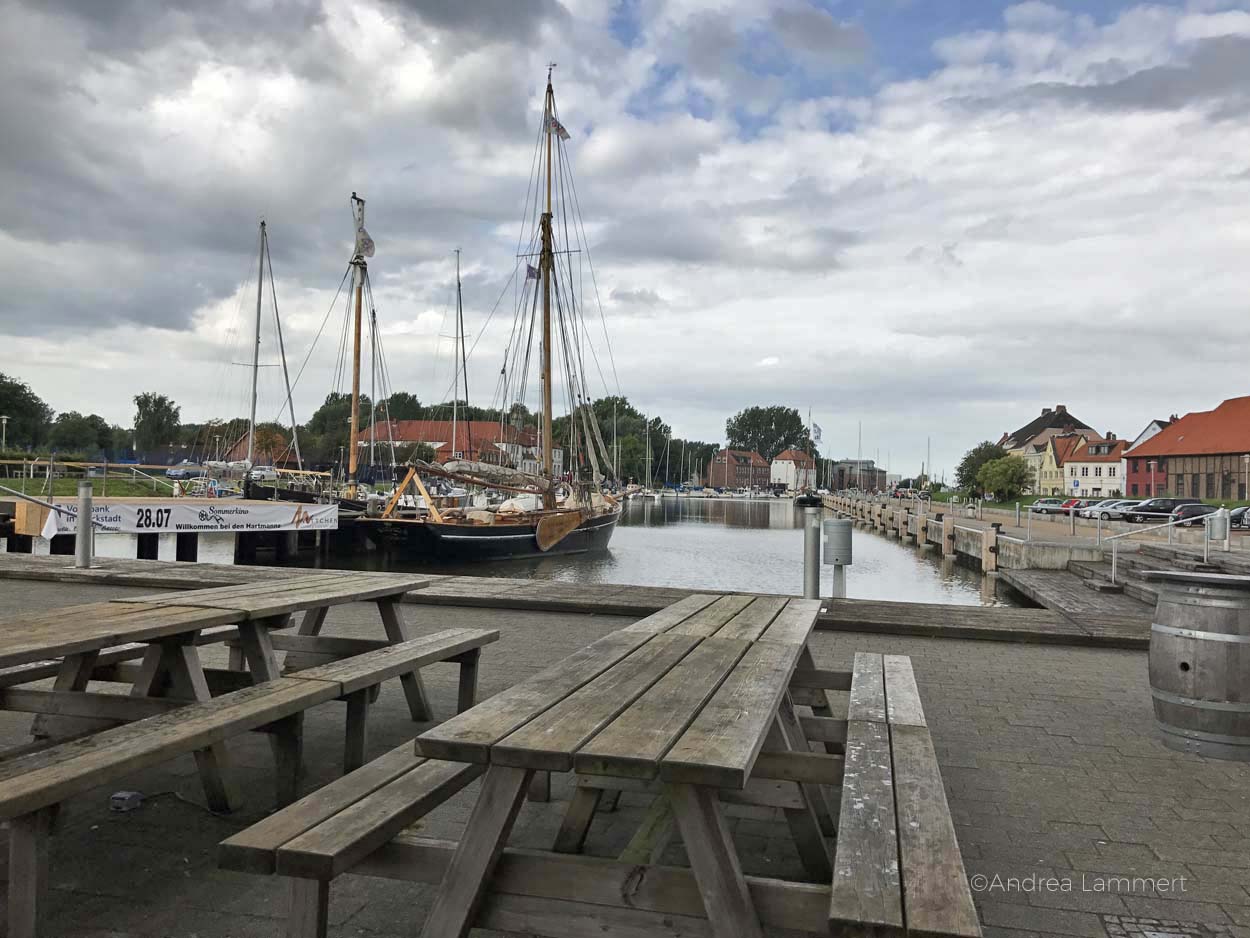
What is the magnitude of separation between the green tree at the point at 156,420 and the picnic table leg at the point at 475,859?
124822 mm

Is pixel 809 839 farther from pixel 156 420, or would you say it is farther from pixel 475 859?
pixel 156 420

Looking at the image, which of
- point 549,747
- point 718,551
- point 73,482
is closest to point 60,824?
point 549,747

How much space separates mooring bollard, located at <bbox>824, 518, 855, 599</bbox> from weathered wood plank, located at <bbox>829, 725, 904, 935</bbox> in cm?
689

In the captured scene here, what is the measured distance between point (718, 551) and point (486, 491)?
11.6 meters

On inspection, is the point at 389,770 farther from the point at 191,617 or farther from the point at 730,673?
the point at 191,617

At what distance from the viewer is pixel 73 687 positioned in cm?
398

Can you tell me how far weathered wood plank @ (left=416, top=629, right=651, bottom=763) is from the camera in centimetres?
216

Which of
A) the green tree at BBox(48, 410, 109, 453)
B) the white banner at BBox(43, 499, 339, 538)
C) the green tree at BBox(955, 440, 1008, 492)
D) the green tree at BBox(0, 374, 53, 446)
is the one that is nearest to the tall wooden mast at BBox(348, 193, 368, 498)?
the white banner at BBox(43, 499, 339, 538)

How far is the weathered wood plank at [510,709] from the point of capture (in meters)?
2.16

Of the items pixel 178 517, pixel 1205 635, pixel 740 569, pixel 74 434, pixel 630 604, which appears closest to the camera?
pixel 1205 635

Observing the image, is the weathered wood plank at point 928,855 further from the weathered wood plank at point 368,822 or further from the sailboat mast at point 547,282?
the sailboat mast at point 547,282

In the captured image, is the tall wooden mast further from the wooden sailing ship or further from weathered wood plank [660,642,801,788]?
weathered wood plank [660,642,801,788]

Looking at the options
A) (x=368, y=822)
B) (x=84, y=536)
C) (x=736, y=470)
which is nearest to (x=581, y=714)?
(x=368, y=822)

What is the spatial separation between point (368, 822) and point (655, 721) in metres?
0.76
